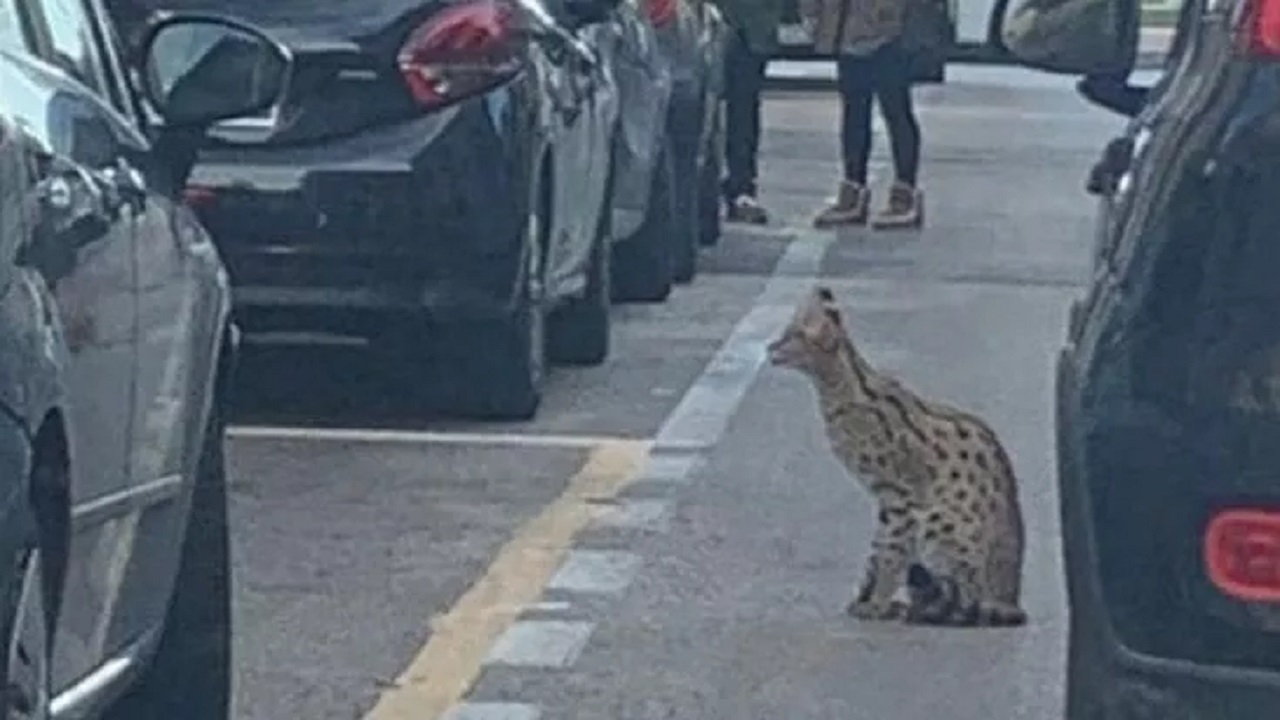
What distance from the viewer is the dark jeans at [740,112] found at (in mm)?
21594

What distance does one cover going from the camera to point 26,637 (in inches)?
221

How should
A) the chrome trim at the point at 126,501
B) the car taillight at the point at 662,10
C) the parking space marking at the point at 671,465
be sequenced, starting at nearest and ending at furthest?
the chrome trim at the point at 126,501, the parking space marking at the point at 671,465, the car taillight at the point at 662,10

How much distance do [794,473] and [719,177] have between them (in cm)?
861

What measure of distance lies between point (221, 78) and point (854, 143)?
47.1 feet

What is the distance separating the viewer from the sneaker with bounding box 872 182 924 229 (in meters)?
21.8

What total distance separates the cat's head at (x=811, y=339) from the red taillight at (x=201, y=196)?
2.26m

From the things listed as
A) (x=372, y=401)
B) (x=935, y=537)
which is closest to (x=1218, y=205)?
(x=935, y=537)

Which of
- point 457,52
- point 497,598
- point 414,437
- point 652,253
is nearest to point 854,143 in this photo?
point 652,253

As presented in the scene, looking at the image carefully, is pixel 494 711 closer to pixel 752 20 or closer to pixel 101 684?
pixel 101 684

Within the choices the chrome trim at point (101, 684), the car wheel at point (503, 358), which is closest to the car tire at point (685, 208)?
the car wheel at point (503, 358)

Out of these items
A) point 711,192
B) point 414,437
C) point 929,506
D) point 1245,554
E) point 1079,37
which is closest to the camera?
point 1245,554

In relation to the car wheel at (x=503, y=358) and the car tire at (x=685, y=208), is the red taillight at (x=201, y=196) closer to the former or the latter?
the car wheel at (x=503, y=358)

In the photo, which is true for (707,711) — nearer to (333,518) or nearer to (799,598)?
(799,598)

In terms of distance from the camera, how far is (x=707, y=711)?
858cm
